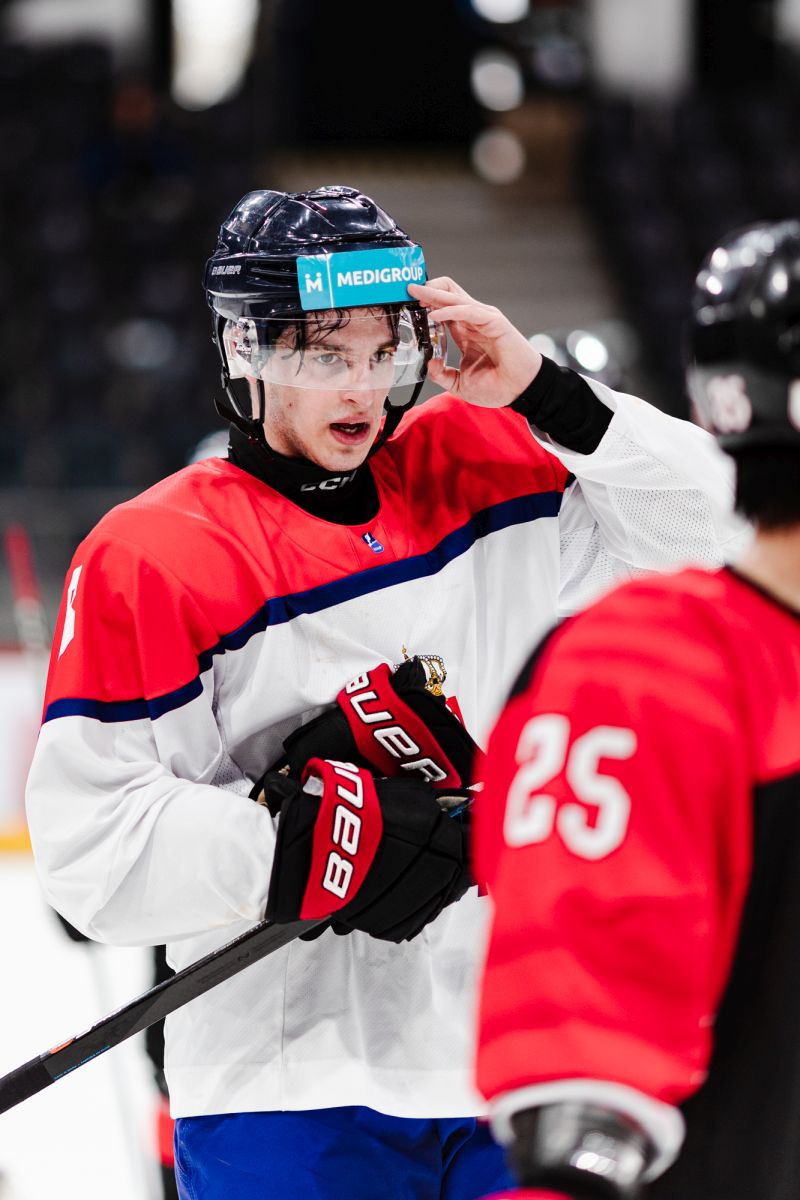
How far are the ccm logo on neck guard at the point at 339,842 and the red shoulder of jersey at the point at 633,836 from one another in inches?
20.0

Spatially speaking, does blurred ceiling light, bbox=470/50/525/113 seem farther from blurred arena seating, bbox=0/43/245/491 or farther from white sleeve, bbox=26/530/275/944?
white sleeve, bbox=26/530/275/944

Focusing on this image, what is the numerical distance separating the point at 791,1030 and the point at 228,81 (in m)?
9.89

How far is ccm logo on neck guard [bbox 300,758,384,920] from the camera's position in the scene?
143cm

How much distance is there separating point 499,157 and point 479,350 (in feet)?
30.6

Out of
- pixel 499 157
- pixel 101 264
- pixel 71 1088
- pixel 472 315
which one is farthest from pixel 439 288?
pixel 499 157

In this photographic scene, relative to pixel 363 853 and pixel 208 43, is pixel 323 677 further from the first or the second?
pixel 208 43

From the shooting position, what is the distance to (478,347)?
1.68 m

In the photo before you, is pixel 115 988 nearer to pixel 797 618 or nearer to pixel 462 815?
pixel 462 815

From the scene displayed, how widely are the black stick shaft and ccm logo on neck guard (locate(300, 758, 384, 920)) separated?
0.06 metres

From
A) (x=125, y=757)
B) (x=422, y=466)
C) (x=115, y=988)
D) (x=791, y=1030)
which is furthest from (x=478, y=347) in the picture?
(x=115, y=988)

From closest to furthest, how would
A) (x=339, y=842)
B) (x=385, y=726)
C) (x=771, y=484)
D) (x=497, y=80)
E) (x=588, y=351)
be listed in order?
(x=771, y=484) → (x=339, y=842) → (x=385, y=726) → (x=588, y=351) → (x=497, y=80)

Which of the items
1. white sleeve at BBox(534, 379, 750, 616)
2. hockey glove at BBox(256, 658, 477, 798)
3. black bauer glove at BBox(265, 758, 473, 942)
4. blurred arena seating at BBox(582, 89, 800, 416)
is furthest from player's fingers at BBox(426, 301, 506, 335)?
blurred arena seating at BBox(582, 89, 800, 416)

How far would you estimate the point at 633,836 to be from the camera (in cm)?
86

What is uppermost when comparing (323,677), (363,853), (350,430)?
(350,430)
